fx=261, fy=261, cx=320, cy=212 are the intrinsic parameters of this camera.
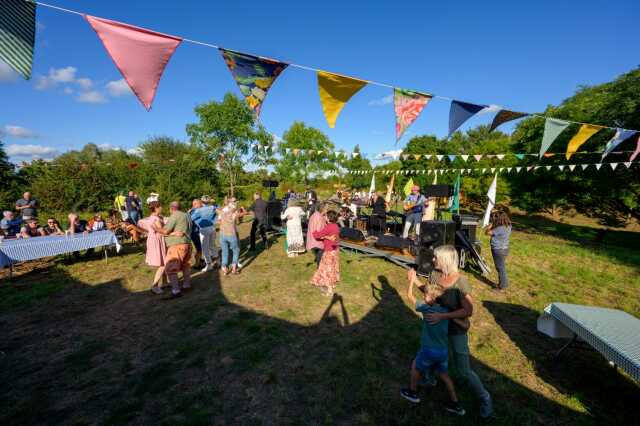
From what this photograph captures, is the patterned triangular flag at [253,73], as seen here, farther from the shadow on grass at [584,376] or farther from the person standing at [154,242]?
the shadow on grass at [584,376]

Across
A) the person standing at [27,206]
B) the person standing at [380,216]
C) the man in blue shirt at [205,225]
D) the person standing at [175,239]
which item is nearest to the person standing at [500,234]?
the person standing at [380,216]

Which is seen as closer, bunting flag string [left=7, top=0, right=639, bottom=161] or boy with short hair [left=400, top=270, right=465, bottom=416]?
boy with short hair [left=400, top=270, right=465, bottom=416]

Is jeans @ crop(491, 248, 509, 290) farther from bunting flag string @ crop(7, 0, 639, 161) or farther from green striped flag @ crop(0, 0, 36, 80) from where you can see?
green striped flag @ crop(0, 0, 36, 80)

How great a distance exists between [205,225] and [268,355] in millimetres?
4117

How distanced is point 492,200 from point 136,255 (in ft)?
43.8

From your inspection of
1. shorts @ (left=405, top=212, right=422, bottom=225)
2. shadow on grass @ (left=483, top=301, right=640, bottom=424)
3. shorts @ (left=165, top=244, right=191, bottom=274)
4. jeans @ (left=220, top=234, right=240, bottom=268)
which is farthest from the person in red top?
shorts @ (left=405, top=212, right=422, bottom=225)

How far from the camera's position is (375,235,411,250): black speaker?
23.9 feet

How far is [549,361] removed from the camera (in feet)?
10.9

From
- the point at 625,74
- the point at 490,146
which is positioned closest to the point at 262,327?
the point at 625,74

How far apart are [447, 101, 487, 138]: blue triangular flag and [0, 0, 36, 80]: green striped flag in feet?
20.5

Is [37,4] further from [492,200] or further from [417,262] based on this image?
[492,200]

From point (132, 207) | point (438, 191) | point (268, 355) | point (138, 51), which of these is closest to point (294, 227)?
point (268, 355)

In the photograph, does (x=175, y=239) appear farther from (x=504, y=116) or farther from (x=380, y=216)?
(x=504, y=116)

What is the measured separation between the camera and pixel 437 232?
5773 millimetres
